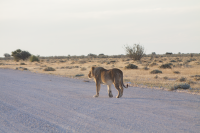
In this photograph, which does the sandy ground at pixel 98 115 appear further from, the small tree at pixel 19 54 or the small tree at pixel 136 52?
the small tree at pixel 19 54

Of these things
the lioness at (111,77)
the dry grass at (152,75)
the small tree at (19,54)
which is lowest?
the dry grass at (152,75)

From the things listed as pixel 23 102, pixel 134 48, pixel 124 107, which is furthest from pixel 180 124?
pixel 134 48

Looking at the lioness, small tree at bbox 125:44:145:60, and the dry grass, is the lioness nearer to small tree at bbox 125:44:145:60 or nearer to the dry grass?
the dry grass

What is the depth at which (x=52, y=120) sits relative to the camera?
20.4 feet

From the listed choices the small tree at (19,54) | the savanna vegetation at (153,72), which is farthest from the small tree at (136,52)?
the small tree at (19,54)

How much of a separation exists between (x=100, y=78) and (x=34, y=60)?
5694 centimetres

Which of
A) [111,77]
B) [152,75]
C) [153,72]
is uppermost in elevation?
[111,77]

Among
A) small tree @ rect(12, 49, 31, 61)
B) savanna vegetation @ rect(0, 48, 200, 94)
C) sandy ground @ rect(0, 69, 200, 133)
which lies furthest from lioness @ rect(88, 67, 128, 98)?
small tree @ rect(12, 49, 31, 61)

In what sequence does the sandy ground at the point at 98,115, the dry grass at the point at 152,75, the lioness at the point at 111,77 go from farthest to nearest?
the dry grass at the point at 152,75
the lioness at the point at 111,77
the sandy ground at the point at 98,115

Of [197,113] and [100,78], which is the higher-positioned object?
[100,78]

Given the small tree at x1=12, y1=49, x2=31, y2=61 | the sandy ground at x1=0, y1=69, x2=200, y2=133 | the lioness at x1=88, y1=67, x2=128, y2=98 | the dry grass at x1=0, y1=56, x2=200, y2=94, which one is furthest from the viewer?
the small tree at x1=12, y1=49, x2=31, y2=61

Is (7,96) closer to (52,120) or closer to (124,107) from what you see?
(52,120)

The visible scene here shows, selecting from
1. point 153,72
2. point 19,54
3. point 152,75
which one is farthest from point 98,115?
point 19,54

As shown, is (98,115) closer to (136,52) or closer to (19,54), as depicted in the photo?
(136,52)
